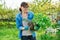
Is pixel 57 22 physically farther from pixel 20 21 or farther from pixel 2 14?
pixel 20 21

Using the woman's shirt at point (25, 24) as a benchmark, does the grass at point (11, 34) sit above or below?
below

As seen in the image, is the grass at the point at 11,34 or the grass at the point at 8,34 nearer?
the grass at the point at 11,34

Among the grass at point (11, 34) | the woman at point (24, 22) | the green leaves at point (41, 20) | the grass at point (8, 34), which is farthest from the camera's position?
the grass at point (8, 34)

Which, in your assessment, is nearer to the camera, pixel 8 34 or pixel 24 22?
pixel 24 22

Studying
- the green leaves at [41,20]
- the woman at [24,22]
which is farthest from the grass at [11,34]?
the woman at [24,22]

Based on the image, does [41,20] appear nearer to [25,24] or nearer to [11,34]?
[25,24]

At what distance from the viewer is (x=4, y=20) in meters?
6.95

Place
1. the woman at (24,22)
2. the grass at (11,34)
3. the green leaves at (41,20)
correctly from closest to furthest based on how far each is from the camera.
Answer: the woman at (24,22), the green leaves at (41,20), the grass at (11,34)

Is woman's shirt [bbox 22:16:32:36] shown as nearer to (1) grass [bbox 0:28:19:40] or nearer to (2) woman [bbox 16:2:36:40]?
(2) woman [bbox 16:2:36:40]

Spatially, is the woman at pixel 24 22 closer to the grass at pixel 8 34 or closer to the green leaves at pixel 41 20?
the green leaves at pixel 41 20

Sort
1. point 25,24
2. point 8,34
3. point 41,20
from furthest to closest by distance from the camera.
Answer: point 8,34 → point 41,20 → point 25,24

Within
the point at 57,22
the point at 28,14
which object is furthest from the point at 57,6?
the point at 28,14

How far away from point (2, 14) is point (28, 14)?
3034 millimetres

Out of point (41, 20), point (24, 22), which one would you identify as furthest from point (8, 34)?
point (24, 22)
